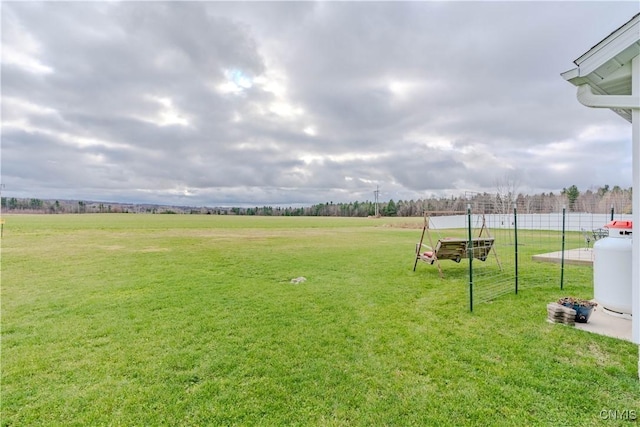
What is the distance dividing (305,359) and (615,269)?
4381 millimetres

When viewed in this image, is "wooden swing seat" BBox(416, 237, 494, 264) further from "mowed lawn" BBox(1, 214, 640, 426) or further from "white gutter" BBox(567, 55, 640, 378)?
"white gutter" BBox(567, 55, 640, 378)

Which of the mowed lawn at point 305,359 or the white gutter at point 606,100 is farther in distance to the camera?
the white gutter at point 606,100

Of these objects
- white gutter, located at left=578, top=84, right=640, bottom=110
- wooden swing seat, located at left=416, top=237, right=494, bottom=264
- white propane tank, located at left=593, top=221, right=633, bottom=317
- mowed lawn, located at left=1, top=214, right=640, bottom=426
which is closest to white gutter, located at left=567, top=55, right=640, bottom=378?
white gutter, located at left=578, top=84, right=640, bottom=110

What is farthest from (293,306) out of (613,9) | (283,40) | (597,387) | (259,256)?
(283,40)

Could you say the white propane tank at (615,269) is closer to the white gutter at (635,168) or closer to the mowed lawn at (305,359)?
the mowed lawn at (305,359)

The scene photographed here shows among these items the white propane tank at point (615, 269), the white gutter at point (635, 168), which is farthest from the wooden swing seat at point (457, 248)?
the white gutter at point (635, 168)

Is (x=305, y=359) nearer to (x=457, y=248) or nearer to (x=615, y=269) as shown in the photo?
(x=615, y=269)

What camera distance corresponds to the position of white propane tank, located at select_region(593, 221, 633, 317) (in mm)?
3758

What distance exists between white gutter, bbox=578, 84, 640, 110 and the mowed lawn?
8.71 ft

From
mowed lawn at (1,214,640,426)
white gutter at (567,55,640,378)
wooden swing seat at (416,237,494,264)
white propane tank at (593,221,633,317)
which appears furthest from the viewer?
wooden swing seat at (416,237,494,264)

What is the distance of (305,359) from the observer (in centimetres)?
321

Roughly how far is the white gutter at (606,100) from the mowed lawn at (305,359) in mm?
2654

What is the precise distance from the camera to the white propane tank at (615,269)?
3.76m

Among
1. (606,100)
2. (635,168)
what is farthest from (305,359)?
(606,100)
